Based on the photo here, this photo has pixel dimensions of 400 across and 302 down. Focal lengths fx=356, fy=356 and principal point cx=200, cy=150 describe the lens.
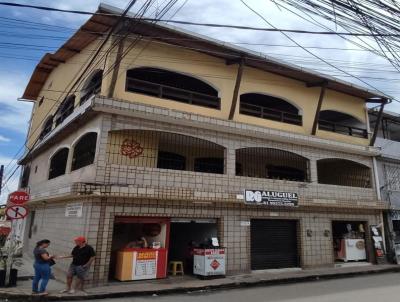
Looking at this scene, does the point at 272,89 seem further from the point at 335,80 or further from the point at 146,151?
the point at 146,151

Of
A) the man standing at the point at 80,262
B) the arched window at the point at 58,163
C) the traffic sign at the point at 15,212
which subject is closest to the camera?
the man standing at the point at 80,262

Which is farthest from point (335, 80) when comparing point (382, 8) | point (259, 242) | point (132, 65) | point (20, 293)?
point (20, 293)

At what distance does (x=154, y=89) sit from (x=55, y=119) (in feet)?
24.7

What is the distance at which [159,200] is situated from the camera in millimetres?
11852

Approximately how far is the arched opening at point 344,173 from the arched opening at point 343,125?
64.5 inches

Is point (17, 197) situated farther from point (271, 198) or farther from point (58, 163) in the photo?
point (271, 198)

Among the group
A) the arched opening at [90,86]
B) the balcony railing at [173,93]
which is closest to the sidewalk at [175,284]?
the balcony railing at [173,93]

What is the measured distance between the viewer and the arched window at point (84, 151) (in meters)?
12.4

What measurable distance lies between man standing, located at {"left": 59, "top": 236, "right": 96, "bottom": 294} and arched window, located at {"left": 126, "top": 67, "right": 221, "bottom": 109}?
18.8 ft

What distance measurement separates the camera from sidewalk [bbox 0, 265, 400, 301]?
30.2ft

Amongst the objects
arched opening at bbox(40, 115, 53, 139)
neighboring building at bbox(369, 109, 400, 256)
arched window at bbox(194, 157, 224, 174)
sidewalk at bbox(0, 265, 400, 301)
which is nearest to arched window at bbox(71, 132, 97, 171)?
sidewalk at bbox(0, 265, 400, 301)

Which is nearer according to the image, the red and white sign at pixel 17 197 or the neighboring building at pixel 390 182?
the red and white sign at pixel 17 197

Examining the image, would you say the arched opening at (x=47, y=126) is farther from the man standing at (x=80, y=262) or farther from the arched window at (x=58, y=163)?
the man standing at (x=80, y=262)

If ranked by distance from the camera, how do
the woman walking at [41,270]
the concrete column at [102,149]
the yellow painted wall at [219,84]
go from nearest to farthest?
the woman walking at [41,270]
the concrete column at [102,149]
the yellow painted wall at [219,84]
